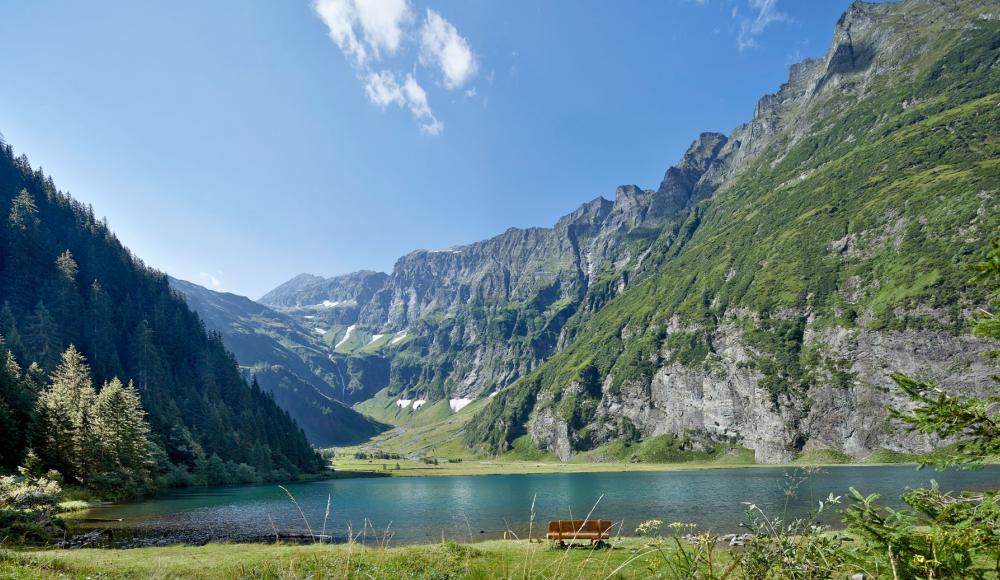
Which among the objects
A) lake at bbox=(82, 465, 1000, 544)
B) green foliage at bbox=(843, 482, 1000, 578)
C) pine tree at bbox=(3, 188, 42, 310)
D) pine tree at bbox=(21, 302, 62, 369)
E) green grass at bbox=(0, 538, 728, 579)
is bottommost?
lake at bbox=(82, 465, 1000, 544)

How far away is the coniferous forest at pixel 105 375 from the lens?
200ft

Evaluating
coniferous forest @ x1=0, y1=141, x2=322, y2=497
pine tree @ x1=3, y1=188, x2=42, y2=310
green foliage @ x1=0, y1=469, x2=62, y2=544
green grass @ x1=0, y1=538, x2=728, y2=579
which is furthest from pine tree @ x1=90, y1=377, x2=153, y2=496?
pine tree @ x1=3, y1=188, x2=42, y2=310

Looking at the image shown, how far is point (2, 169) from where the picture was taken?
172000mm

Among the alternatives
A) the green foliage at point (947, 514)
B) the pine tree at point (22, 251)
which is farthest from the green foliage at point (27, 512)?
the pine tree at point (22, 251)

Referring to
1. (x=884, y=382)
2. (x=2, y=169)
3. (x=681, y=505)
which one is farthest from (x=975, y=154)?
(x=2, y=169)

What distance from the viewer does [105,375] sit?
123562 mm

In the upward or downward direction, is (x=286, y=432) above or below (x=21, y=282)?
below

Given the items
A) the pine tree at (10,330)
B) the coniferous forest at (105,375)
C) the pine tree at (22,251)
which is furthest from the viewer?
the pine tree at (22,251)

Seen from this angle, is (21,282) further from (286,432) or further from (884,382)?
(884,382)

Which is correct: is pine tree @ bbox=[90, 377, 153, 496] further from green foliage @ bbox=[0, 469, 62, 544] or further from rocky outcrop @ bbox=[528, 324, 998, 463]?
rocky outcrop @ bbox=[528, 324, 998, 463]

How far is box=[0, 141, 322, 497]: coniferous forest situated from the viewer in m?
61.0

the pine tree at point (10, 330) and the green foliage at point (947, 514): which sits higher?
the pine tree at point (10, 330)

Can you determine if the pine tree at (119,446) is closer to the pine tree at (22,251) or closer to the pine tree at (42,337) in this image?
the pine tree at (42,337)

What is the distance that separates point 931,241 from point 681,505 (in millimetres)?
187609
